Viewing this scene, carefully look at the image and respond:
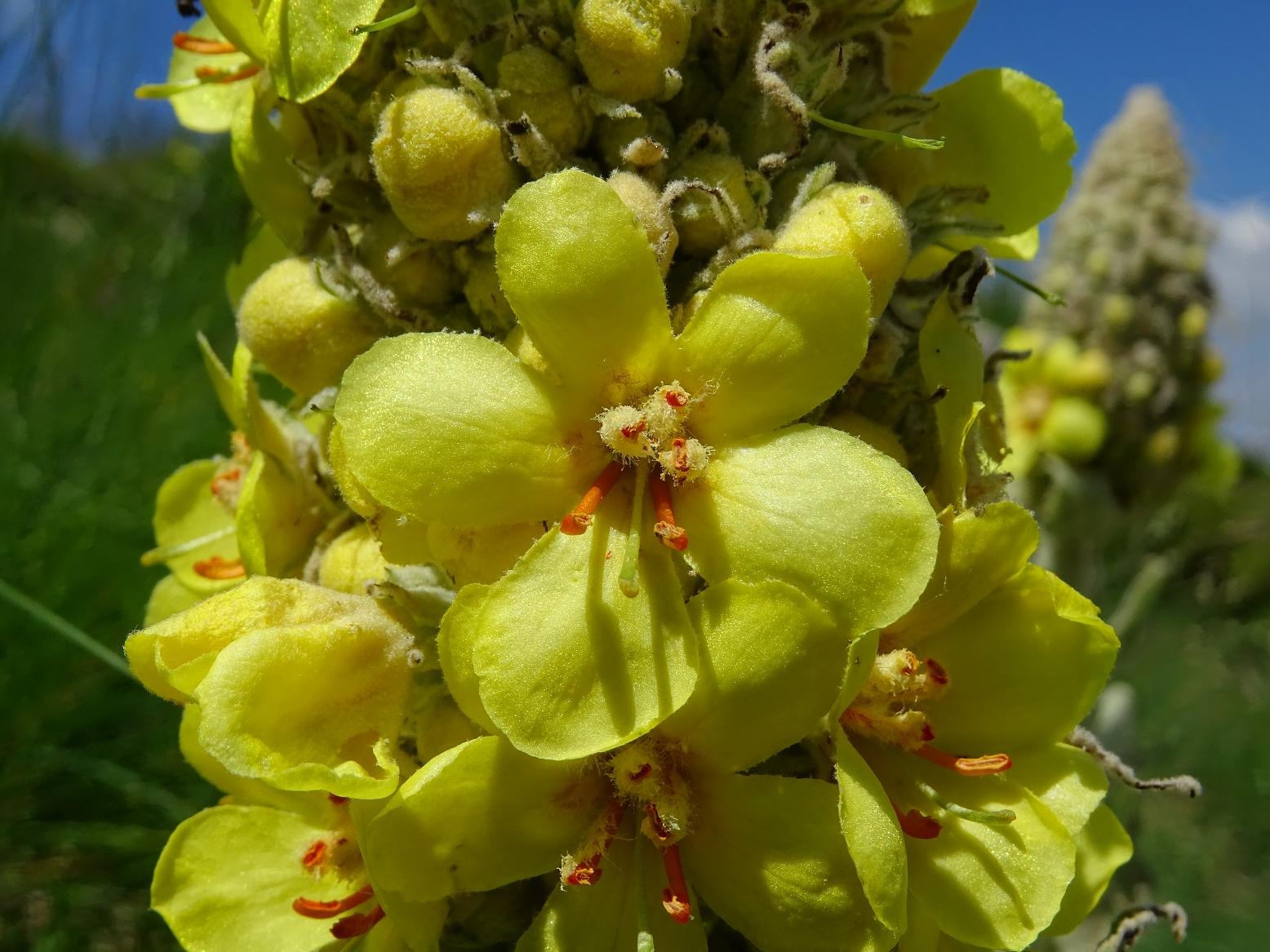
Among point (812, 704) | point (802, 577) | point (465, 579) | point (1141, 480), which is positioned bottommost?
point (1141, 480)

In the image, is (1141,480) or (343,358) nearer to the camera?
(343,358)

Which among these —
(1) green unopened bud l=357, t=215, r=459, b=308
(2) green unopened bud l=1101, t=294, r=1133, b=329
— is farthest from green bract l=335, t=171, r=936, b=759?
A: (2) green unopened bud l=1101, t=294, r=1133, b=329

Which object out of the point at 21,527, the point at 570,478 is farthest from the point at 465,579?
the point at 21,527

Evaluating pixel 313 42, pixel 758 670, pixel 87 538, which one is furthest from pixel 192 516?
pixel 87 538

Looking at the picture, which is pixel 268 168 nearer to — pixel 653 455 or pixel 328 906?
pixel 653 455

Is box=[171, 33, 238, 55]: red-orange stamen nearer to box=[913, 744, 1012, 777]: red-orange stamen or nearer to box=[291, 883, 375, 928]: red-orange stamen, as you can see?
box=[291, 883, 375, 928]: red-orange stamen

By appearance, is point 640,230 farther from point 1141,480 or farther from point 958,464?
point 1141,480
